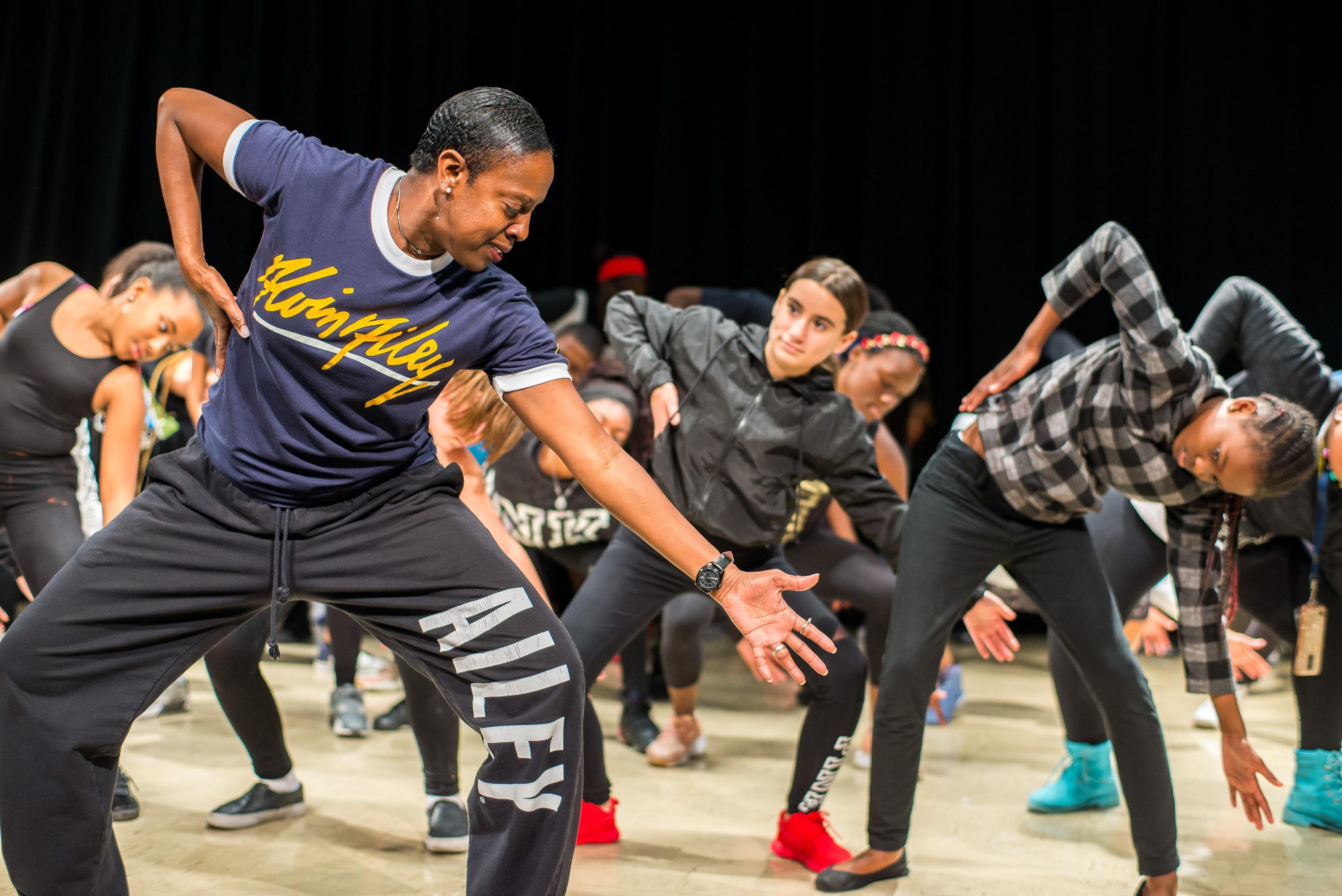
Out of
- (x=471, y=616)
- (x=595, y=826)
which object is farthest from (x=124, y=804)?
(x=471, y=616)

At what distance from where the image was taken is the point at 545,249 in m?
5.72

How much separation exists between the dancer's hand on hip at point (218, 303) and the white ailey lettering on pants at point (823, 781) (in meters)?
1.54

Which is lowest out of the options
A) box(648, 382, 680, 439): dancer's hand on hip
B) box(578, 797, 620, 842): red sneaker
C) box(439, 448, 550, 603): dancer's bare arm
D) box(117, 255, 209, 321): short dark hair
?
box(578, 797, 620, 842): red sneaker

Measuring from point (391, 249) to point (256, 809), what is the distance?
5.13 feet

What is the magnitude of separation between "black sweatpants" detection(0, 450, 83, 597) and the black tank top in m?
0.04

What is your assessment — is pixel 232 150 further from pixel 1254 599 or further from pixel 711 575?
pixel 1254 599

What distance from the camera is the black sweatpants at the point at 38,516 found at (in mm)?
2631

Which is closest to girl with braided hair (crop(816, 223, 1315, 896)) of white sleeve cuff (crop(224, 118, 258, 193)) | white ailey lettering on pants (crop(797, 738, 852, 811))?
white ailey lettering on pants (crop(797, 738, 852, 811))

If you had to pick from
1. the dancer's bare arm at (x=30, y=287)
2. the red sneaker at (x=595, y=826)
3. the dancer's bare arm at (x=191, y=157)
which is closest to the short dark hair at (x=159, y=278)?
the dancer's bare arm at (x=30, y=287)

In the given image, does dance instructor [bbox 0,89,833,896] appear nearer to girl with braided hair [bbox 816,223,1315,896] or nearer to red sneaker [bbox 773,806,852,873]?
girl with braided hair [bbox 816,223,1315,896]

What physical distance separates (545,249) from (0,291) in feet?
10.2

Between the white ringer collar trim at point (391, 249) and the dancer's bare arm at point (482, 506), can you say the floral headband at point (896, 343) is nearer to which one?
the dancer's bare arm at point (482, 506)

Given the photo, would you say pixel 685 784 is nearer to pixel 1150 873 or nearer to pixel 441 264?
pixel 1150 873

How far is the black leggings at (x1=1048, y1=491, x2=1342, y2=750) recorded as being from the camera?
281cm
